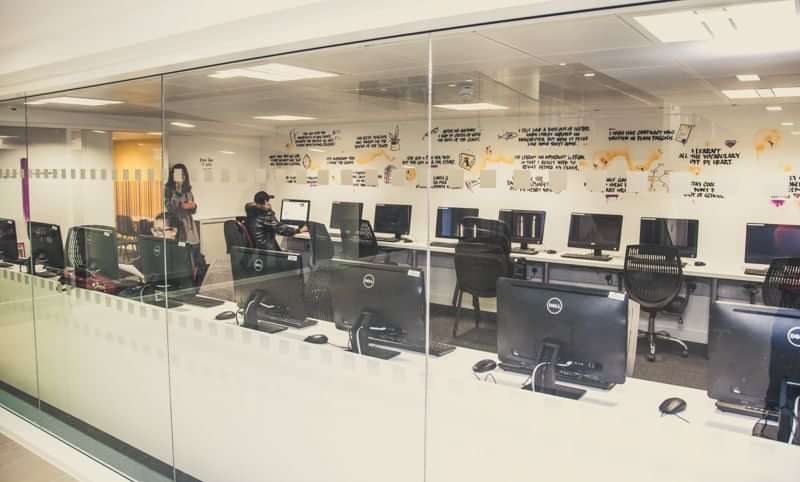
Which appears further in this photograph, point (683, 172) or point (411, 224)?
point (683, 172)

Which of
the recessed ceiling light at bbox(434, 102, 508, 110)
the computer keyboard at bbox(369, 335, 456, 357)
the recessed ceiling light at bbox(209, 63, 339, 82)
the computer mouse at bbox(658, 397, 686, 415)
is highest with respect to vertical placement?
the recessed ceiling light at bbox(209, 63, 339, 82)

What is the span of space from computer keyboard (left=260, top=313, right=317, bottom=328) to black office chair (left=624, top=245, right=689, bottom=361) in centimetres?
328

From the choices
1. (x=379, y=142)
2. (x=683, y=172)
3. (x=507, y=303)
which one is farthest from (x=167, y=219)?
(x=683, y=172)

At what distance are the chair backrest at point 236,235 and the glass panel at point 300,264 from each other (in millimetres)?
11

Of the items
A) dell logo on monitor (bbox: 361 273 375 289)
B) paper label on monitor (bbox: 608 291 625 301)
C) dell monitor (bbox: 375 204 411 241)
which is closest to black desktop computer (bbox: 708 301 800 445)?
paper label on monitor (bbox: 608 291 625 301)

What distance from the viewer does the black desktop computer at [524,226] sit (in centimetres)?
399

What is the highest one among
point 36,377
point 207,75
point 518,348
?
point 207,75

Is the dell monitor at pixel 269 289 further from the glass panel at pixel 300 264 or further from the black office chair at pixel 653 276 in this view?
the black office chair at pixel 653 276

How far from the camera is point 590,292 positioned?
221 cm

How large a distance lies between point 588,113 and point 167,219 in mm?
3393

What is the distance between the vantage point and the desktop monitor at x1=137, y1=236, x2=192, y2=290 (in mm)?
3486

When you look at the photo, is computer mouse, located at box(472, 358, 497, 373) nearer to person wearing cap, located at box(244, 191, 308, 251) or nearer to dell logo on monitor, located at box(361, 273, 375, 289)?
dell logo on monitor, located at box(361, 273, 375, 289)

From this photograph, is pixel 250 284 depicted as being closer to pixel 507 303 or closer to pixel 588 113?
pixel 507 303

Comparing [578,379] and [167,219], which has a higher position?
[167,219]
